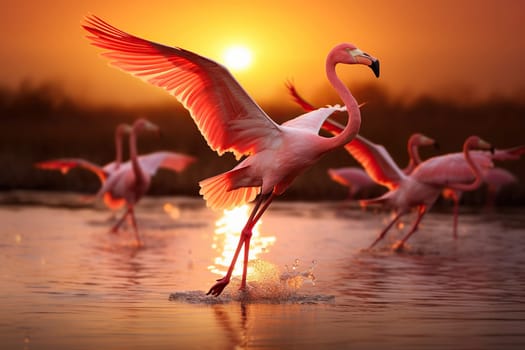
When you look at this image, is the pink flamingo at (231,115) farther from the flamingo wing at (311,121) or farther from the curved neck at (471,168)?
the curved neck at (471,168)

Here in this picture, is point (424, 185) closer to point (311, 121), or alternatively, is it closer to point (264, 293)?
point (311, 121)

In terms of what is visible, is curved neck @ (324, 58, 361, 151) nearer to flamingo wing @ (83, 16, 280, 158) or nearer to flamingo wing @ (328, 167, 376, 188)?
flamingo wing @ (83, 16, 280, 158)

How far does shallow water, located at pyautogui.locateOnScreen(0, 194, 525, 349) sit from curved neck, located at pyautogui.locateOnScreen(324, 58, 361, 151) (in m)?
1.35

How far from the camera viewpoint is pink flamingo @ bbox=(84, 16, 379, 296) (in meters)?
9.29

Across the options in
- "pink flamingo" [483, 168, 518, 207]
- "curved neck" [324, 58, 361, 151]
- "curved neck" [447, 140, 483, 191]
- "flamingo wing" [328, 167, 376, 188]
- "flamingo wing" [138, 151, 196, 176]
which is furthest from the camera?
"pink flamingo" [483, 168, 518, 207]

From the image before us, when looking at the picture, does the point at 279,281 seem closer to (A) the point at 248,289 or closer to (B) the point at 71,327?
(A) the point at 248,289

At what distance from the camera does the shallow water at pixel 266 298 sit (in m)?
7.57

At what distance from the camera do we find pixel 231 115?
9.88 meters

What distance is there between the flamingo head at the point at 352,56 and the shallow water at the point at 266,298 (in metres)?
2.04

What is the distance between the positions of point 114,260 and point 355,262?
9.08 feet

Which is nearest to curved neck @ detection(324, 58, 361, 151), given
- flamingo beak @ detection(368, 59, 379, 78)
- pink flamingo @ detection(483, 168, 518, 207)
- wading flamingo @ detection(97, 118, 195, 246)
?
flamingo beak @ detection(368, 59, 379, 78)

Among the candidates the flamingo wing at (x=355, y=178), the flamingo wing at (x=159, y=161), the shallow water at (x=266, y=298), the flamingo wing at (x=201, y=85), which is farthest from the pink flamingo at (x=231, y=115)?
the flamingo wing at (x=355, y=178)

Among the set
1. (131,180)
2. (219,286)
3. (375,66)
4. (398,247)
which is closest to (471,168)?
(398,247)

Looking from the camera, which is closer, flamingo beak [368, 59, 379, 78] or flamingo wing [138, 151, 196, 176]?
flamingo beak [368, 59, 379, 78]
